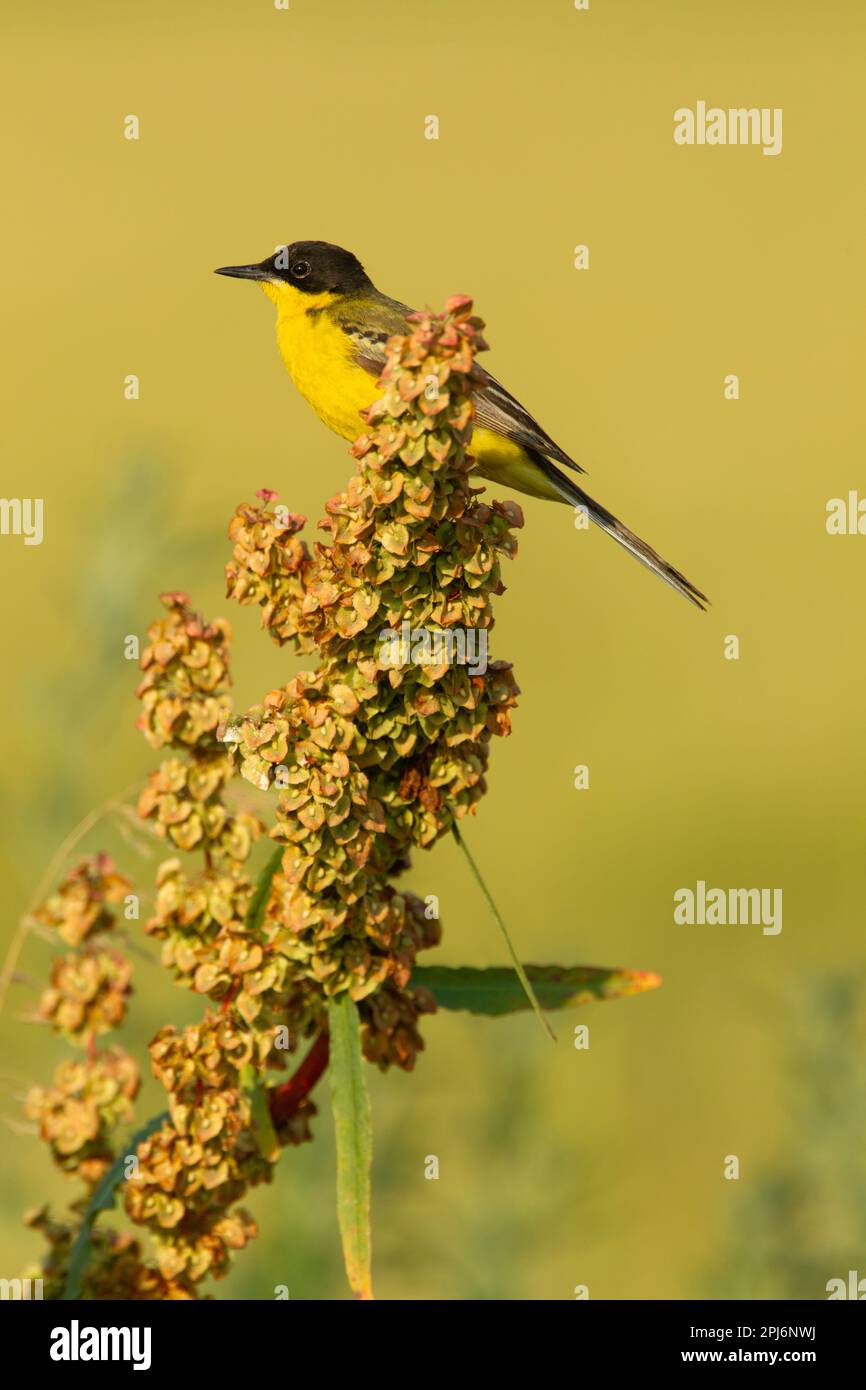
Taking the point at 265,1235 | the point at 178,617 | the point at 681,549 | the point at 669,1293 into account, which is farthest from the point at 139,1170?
the point at 681,549

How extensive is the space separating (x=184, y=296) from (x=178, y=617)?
18006mm

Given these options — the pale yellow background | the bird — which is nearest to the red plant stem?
the pale yellow background

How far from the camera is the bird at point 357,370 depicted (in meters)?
5.65

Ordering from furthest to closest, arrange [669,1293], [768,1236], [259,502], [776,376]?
1. [776,376]
2. [669,1293]
3. [768,1236]
4. [259,502]

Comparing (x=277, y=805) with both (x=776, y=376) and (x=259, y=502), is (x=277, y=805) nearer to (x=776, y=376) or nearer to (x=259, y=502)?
(x=259, y=502)

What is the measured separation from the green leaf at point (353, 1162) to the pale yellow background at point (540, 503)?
7.66 ft

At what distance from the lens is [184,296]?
2036cm

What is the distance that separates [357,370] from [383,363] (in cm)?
12

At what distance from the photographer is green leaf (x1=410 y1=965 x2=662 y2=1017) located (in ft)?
9.81

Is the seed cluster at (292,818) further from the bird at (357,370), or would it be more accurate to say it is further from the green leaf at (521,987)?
the bird at (357,370)

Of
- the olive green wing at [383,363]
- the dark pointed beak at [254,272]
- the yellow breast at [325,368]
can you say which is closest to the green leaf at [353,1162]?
the olive green wing at [383,363]

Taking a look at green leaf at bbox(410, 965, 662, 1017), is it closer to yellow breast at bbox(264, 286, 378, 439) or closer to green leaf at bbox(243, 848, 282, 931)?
green leaf at bbox(243, 848, 282, 931)

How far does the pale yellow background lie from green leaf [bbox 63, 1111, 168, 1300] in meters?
2.06

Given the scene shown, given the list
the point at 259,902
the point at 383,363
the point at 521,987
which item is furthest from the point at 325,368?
the point at 521,987
